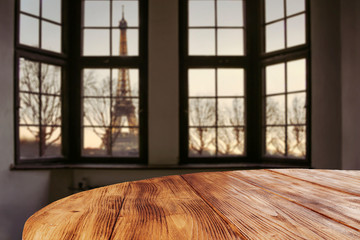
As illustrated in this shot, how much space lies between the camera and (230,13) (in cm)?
295

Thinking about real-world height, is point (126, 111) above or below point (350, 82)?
below

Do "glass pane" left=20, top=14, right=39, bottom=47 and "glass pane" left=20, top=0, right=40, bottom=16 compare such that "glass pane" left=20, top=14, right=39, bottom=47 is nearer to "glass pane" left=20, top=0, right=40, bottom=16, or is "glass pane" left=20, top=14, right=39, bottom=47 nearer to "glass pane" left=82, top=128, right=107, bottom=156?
"glass pane" left=20, top=0, right=40, bottom=16

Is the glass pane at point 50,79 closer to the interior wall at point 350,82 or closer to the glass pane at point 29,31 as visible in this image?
the glass pane at point 29,31

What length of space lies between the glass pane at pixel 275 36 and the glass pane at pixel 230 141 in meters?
0.91

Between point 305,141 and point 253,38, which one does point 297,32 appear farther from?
point 305,141

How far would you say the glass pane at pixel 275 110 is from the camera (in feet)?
9.05

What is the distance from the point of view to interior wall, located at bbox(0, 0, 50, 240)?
2.31m

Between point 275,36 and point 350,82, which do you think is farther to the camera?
point 275,36

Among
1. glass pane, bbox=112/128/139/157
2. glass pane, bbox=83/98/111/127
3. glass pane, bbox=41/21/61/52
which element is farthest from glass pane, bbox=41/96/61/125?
glass pane, bbox=112/128/139/157

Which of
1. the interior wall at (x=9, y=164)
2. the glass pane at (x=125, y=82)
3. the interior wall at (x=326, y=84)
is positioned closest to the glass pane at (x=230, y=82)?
the interior wall at (x=326, y=84)

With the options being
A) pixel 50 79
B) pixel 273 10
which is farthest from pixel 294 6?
pixel 50 79

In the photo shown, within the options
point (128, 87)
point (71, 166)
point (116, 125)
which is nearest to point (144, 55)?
point (128, 87)

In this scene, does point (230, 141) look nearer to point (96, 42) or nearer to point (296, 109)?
point (296, 109)

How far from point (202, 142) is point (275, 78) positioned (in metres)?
1.00
